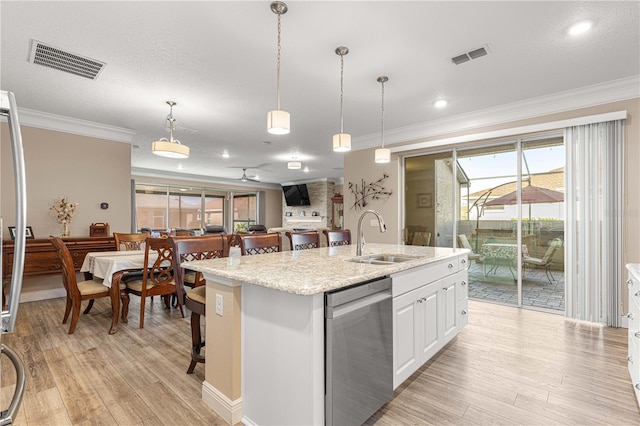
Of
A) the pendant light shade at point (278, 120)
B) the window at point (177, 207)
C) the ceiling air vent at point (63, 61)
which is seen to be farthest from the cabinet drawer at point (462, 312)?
the window at point (177, 207)

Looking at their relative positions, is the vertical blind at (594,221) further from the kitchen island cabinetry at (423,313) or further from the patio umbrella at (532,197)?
the kitchen island cabinetry at (423,313)

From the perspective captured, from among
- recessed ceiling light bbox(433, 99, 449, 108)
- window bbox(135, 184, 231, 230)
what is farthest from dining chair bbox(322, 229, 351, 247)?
window bbox(135, 184, 231, 230)

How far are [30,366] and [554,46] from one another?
4.97m

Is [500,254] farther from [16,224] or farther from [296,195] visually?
[296,195]

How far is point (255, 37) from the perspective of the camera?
100 inches

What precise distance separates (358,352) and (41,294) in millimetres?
5052

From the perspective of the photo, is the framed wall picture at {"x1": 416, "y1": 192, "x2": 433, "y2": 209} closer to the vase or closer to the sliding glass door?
the sliding glass door

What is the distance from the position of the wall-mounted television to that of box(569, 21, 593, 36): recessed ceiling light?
925 cm

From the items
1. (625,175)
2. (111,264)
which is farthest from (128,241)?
Answer: (625,175)

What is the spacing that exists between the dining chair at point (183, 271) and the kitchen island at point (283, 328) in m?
0.29

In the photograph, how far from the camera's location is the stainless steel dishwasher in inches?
59.8

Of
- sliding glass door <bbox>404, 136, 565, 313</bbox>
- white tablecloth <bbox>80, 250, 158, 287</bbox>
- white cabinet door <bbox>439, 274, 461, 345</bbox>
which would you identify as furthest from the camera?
sliding glass door <bbox>404, 136, 565, 313</bbox>

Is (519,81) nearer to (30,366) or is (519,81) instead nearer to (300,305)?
(300,305)

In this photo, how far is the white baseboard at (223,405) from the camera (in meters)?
1.81
